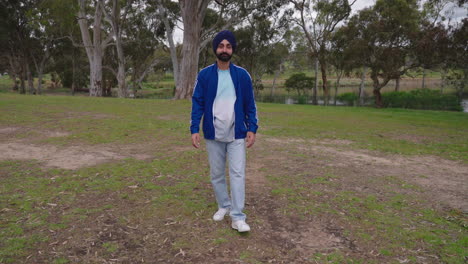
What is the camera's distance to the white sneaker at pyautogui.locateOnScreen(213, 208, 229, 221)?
3839 millimetres

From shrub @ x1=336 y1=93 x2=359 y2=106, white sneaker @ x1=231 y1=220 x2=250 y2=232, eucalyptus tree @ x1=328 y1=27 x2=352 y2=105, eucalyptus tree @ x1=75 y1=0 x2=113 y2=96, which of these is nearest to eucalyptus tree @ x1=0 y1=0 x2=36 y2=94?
eucalyptus tree @ x1=75 y1=0 x2=113 y2=96

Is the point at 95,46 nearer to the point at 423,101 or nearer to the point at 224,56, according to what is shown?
the point at 423,101

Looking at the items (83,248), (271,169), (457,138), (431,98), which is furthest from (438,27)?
(83,248)

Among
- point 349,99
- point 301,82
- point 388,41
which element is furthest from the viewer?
point 301,82

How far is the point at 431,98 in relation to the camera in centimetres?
2808

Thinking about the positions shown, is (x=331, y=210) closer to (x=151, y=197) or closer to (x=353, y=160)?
(x=151, y=197)

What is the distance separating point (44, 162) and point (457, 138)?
11237mm

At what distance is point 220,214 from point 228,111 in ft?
3.87

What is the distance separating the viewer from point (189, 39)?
20.0 meters

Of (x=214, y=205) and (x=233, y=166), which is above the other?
(x=233, y=166)

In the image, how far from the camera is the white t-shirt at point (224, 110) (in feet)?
11.5

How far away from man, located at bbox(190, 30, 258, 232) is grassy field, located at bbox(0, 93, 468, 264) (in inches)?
21.5

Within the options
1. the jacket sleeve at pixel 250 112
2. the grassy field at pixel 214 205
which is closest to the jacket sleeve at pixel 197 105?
the jacket sleeve at pixel 250 112

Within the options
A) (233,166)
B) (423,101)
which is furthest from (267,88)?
(233,166)
